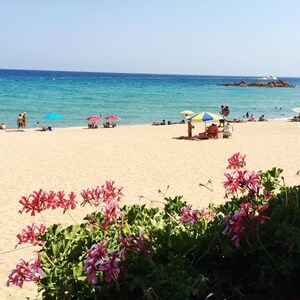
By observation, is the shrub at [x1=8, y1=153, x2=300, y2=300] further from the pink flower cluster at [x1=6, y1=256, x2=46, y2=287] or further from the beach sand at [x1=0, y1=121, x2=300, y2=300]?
the beach sand at [x1=0, y1=121, x2=300, y2=300]

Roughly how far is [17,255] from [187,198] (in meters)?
4.45

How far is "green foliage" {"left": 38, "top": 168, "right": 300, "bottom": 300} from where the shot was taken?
8.07 feet

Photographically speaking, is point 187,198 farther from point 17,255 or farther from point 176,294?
point 176,294

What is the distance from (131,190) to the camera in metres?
10.9

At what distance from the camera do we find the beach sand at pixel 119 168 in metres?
8.66

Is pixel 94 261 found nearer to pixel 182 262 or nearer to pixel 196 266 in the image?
pixel 182 262

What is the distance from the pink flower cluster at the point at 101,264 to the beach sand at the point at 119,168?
10.6 ft

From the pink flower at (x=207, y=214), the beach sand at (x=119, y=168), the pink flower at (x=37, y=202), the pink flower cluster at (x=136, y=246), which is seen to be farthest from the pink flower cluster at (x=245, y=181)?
the beach sand at (x=119, y=168)

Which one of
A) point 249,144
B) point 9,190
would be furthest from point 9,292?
point 249,144

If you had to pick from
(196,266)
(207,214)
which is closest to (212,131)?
(207,214)

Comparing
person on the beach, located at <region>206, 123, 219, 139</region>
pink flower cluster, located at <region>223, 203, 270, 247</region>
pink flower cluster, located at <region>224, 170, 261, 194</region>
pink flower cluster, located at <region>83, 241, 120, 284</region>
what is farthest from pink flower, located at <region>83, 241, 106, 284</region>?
person on the beach, located at <region>206, 123, 219, 139</region>

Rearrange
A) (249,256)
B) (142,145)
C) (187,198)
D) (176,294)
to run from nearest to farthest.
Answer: (176,294), (249,256), (187,198), (142,145)

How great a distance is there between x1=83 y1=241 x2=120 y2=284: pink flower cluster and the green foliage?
0.41 ft

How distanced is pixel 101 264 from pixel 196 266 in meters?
0.66
